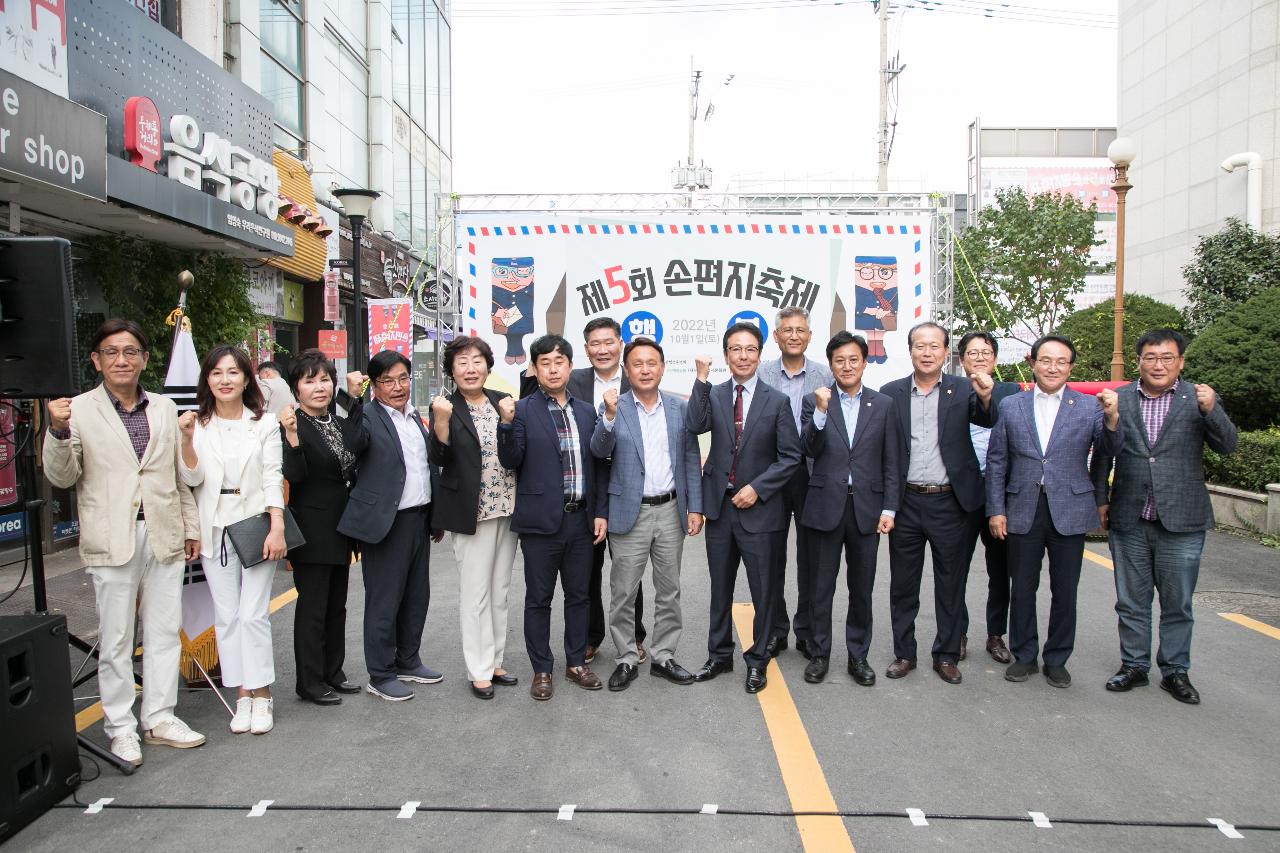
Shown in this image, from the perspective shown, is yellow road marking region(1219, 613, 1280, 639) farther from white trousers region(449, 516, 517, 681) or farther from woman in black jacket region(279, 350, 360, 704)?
woman in black jacket region(279, 350, 360, 704)

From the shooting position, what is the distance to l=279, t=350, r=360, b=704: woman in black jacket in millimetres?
4414

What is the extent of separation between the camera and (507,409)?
14.5ft

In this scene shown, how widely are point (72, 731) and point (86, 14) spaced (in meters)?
6.76

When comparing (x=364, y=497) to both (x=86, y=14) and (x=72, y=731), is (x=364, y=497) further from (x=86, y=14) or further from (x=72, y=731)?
(x=86, y=14)

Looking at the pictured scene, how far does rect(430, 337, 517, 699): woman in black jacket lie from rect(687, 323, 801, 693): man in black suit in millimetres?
1056

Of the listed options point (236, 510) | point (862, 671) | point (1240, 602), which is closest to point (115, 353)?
point (236, 510)

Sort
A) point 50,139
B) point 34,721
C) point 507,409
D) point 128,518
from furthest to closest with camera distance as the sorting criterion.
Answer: point 50,139 < point 507,409 < point 128,518 < point 34,721

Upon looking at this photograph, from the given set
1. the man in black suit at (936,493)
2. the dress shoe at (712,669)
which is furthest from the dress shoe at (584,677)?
the man in black suit at (936,493)

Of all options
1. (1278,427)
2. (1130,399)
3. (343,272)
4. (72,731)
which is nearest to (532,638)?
(72,731)

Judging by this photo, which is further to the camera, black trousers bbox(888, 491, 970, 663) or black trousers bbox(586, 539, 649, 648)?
black trousers bbox(586, 539, 649, 648)

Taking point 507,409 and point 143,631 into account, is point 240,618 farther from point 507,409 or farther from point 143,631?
point 507,409

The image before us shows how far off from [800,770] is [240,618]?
2.66 metres

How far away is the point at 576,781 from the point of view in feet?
11.7

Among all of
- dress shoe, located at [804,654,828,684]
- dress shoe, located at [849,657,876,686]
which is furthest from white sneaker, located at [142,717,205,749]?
dress shoe, located at [849,657,876,686]
